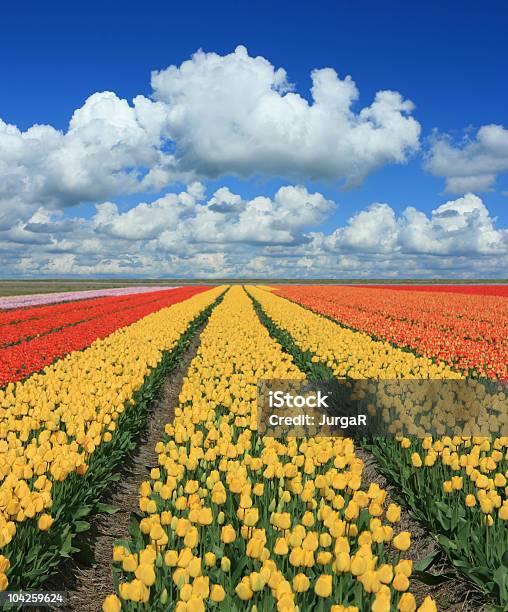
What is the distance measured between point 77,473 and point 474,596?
3782 mm

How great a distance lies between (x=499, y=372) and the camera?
356 inches

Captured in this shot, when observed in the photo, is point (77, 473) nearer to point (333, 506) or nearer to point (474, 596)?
point (333, 506)

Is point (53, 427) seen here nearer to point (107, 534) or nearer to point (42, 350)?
point (107, 534)

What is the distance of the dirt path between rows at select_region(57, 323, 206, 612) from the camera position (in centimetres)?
454

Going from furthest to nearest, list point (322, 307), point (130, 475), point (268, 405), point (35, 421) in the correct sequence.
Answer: point (322, 307), point (130, 475), point (268, 405), point (35, 421)

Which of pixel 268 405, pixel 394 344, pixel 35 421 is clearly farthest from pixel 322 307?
pixel 35 421

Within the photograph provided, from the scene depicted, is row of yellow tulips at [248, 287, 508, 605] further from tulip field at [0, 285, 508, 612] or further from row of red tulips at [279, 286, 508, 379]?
row of red tulips at [279, 286, 508, 379]

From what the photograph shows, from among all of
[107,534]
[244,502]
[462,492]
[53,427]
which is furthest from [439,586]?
[53,427]

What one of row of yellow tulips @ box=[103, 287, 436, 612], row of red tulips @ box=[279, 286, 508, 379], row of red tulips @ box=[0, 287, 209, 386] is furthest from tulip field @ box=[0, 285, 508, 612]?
row of red tulips @ box=[279, 286, 508, 379]

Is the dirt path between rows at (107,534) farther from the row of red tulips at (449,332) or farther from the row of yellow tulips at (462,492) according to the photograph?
the row of red tulips at (449,332)

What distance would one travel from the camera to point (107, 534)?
5.64 metres

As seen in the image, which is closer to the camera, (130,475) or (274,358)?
(130,475)

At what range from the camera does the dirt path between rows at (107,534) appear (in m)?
4.54

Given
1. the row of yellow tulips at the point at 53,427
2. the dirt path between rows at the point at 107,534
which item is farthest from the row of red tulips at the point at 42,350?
the dirt path between rows at the point at 107,534
